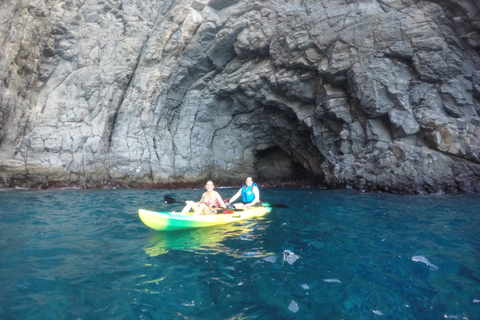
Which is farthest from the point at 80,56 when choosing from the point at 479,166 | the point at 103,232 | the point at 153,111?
the point at 479,166

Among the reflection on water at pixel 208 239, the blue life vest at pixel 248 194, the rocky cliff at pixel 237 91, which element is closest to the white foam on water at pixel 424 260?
the reflection on water at pixel 208 239

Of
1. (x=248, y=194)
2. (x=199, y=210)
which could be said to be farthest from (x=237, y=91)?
(x=199, y=210)

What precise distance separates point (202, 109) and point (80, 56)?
8167 millimetres

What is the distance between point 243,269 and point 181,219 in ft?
9.14

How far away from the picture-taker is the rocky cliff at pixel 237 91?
14.2m

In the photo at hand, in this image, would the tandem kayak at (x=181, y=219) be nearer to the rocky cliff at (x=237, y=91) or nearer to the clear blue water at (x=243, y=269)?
the clear blue water at (x=243, y=269)

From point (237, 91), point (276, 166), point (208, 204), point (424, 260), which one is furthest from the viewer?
point (276, 166)

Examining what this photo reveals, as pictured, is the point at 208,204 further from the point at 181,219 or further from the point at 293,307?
the point at 293,307

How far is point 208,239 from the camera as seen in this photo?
651 centimetres

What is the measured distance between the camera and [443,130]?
13656 millimetres

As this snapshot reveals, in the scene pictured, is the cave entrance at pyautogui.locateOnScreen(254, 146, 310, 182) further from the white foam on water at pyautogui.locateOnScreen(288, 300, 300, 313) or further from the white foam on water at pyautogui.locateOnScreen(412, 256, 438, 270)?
the white foam on water at pyautogui.locateOnScreen(288, 300, 300, 313)

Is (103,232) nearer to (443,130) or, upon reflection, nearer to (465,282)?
(465,282)

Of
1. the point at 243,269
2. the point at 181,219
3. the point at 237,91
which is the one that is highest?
the point at 237,91

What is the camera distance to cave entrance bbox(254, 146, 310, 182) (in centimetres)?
2442
